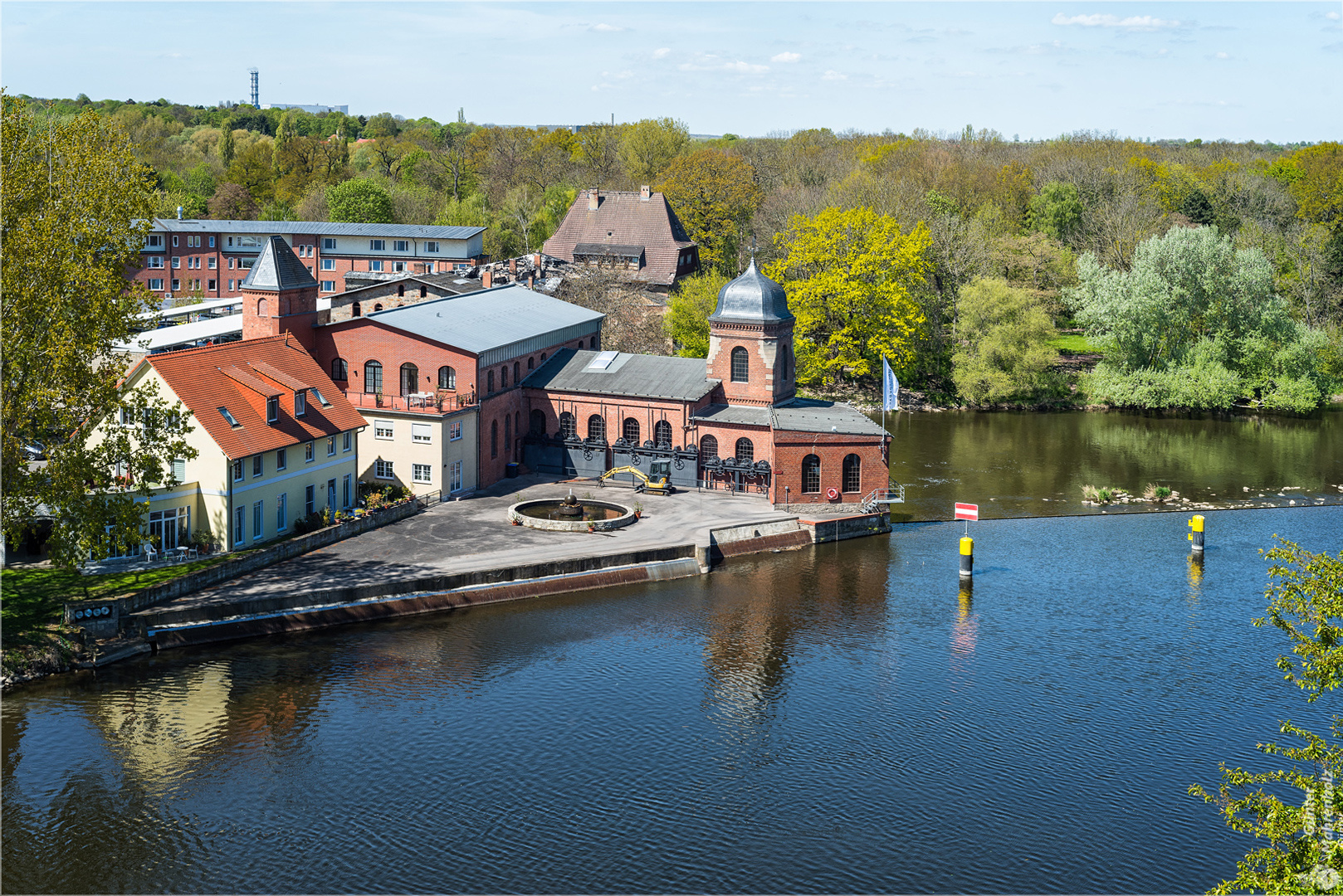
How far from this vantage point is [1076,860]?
3234 centimetres

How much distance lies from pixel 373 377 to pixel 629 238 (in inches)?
1920

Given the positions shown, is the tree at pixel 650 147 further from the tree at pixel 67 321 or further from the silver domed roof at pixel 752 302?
the tree at pixel 67 321

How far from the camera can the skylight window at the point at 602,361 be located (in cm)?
6994

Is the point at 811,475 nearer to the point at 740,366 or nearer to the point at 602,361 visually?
the point at 740,366

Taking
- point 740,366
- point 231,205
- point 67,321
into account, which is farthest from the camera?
point 231,205

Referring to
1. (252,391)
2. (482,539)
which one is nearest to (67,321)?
(252,391)

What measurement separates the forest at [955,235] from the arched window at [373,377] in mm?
18426

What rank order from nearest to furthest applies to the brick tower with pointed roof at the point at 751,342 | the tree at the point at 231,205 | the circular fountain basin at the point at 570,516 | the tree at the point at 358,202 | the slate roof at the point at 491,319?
the circular fountain basin at the point at 570,516
the slate roof at the point at 491,319
the brick tower with pointed roof at the point at 751,342
the tree at the point at 358,202
the tree at the point at 231,205

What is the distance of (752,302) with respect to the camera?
67.1 meters

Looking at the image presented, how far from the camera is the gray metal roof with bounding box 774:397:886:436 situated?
6297 centimetres

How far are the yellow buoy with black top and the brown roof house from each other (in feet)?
180

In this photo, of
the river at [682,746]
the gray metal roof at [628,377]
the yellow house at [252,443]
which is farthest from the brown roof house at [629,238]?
the river at [682,746]

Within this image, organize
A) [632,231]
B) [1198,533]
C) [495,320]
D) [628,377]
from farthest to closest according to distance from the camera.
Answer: [632,231], [495,320], [628,377], [1198,533]

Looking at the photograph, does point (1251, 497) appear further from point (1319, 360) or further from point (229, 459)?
point (229, 459)
